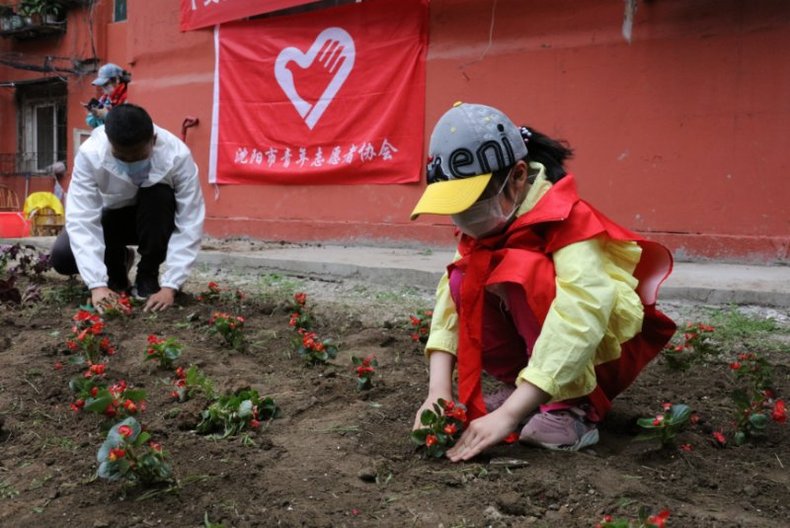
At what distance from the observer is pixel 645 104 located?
20.3ft

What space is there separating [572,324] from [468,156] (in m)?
0.45

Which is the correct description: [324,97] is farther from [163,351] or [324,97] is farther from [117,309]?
[163,351]

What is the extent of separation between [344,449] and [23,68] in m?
13.6

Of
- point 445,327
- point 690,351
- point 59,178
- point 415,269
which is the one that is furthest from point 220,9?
point 445,327

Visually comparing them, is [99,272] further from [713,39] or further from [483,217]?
[713,39]

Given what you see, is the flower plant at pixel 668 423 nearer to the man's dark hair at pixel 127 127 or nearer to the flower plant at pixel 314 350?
the flower plant at pixel 314 350

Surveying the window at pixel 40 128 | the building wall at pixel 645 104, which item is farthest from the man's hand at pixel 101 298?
the window at pixel 40 128

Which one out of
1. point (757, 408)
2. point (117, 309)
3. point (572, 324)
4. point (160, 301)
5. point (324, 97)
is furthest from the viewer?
point (324, 97)

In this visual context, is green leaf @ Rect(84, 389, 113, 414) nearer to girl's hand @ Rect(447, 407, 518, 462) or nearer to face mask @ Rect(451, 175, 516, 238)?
girl's hand @ Rect(447, 407, 518, 462)

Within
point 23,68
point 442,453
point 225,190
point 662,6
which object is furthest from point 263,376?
point 23,68

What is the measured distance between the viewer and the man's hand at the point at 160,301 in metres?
3.93

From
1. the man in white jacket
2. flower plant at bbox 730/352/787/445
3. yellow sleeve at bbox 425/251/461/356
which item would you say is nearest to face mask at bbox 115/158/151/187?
the man in white jacket

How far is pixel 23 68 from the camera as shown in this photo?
13695mm

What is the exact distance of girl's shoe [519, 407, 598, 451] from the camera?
205cm
